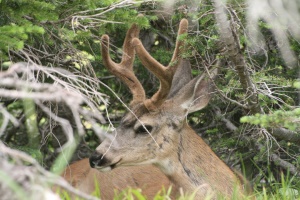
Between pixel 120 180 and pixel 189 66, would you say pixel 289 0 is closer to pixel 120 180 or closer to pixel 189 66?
pixel 189 66

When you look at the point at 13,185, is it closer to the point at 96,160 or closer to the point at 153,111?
the point at 96,160

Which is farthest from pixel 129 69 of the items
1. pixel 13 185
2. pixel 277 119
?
pixel 13 185

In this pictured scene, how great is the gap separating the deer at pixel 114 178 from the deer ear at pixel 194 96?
73 centimetres

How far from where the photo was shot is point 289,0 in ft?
11.9

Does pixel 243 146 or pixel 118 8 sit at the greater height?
pixel 118 8

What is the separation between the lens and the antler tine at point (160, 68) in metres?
5.79

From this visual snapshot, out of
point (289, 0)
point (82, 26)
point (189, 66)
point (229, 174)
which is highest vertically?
point (289, 0)

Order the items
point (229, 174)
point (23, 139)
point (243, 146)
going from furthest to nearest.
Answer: point (23, 139), point (243, 146), point (229, 174)

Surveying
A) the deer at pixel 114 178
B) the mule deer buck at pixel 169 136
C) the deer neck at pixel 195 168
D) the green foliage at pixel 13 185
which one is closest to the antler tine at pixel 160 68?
the mule deer buck at pixel 169 136

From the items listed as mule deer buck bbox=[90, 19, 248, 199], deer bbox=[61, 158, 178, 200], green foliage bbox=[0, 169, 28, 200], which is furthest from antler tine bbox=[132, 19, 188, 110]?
green foliage bbox=[0, 169, 28, 200]

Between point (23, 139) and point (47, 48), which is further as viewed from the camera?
point (23, 139)

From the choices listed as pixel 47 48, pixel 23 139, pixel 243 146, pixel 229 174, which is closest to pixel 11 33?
pixel 47 48

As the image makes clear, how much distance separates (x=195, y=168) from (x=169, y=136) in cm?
40

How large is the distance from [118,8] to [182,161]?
59.2 inches
